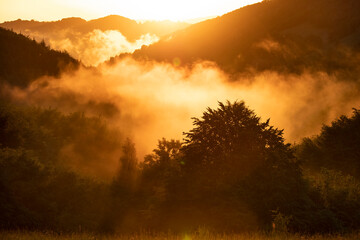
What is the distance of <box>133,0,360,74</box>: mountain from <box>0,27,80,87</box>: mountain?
70.0 meters

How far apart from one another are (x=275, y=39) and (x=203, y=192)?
533 ft

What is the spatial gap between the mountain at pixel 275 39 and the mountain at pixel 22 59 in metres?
70.0

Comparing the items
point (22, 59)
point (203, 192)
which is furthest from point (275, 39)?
point (203, 192)

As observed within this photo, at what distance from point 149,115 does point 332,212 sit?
5856 inches

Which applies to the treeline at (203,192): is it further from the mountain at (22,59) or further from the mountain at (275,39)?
the mountain at (275,39)

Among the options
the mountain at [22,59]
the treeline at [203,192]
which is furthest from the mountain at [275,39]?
the treeline at [203,192]

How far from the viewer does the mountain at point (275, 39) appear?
16425 cm

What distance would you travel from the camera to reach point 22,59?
11962 cm

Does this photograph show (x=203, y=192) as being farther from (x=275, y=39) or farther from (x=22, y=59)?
(x=275, y=39)

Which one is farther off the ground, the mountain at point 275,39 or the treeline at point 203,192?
the mountain at point 275,39

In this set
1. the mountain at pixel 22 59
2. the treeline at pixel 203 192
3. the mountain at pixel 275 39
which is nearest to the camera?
the treeline at pixel 203 192

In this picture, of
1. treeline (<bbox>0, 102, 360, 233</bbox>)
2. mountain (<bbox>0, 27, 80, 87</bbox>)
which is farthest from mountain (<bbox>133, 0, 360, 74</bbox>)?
treeline (<bbox>0, 102, 360, 233</bbox>)

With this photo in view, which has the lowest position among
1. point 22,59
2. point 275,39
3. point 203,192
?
point 203,192

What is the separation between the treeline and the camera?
25219 millimetres
